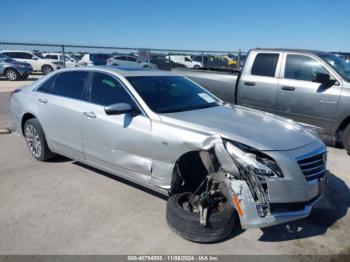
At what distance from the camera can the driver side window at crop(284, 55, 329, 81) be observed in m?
6.37

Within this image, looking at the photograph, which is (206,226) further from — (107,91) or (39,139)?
(39,139)

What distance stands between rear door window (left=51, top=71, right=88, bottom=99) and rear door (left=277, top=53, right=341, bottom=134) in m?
3.92

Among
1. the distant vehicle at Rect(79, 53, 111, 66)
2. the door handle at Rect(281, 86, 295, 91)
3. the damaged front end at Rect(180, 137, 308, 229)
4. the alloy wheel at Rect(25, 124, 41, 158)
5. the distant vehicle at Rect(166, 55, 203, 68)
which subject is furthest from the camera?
the distant vehicle at Rect(166, 55, 203, 68)

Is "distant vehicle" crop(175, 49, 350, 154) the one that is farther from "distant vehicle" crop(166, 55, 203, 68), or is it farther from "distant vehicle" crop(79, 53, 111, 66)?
"distant vehicle" crop(166, 55, 203, 68)

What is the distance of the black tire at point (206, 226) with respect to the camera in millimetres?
3139

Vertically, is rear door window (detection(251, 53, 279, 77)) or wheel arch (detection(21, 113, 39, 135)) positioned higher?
rear door window (detection(251, 53, 279, 77))

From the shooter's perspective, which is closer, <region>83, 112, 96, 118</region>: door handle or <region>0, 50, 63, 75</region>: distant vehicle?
<region>83, 112, 96, 118</region>: door handle

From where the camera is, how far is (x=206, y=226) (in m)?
3.13

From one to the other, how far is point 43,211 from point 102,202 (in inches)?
25.7

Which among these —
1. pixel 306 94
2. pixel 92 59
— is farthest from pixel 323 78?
pixel 92 59

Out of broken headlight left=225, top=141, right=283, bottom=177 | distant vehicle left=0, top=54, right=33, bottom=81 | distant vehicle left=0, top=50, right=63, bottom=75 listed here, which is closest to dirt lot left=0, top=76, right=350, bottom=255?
broken headlight left=225, top=141, right=283, bottom=177

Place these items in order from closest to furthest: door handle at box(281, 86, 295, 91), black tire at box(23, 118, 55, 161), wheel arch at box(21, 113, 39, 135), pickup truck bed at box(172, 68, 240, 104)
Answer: black tire at box(23, 118, 55, 161)
wheel arch at box(21, 113, 39, 135)
door handle at box(281, 86, 295, 91)
pickup truck bed at box(172, 68, 240, 104)

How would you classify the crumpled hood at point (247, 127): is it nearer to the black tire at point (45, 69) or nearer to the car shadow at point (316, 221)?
the car shadow at point (316, 221)

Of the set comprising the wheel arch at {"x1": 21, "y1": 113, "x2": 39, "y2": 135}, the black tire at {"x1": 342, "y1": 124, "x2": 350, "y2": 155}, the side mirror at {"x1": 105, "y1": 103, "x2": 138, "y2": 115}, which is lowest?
the black tire at {"x1": 342, "y1": 124, "x2": 350, "y2": 155}
